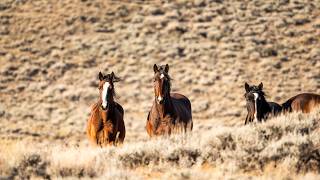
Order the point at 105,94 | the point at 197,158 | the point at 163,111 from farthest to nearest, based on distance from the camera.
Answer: the point at 163,111
the point at 105,94
the point at 197,158

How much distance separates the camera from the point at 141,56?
126ft

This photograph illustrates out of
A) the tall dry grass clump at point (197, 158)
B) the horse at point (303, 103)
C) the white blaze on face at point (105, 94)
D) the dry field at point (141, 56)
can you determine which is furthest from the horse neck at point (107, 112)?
the dry field at point (141, 56)

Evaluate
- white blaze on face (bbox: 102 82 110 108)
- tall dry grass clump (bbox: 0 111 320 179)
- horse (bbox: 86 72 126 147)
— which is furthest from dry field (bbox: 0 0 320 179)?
tall dry grass clump (bbox: 0 111 320 179)

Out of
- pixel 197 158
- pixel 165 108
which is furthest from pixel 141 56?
pixel 197 158

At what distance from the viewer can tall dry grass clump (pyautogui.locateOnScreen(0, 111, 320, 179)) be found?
976 centimetres

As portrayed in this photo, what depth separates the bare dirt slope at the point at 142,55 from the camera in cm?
3206

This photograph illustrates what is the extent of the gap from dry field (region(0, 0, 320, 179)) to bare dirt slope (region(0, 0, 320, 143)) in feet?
0.20

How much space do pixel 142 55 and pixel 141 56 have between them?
13 centimetres

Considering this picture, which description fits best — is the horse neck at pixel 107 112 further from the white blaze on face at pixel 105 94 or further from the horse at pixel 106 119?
the white blaze on face at pixel 105 94

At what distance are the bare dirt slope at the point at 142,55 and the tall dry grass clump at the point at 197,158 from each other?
1665 centimetres

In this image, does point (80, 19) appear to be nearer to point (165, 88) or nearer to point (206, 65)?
point (206, 65)

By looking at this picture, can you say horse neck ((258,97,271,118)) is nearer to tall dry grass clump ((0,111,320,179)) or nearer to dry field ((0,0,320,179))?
tall dry grass clump ((0,111,320,179))

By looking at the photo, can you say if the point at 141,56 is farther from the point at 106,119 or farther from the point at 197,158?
the point at 197,158

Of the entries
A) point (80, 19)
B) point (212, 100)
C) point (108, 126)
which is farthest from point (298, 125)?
point (80, 19)
